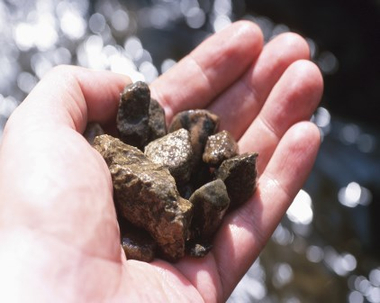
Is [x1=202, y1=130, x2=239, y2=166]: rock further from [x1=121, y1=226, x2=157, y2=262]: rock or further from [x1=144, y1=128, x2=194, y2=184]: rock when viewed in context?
[x1=121, y1=226, x2=157, y2=262]: rock

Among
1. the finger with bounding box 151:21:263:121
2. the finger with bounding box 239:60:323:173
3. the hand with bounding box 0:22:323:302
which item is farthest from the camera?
the finger with bounding box 151:21:263:121

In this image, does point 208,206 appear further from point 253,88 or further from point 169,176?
point 253,88

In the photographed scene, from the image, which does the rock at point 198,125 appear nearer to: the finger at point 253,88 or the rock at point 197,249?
the finger at point 253,88

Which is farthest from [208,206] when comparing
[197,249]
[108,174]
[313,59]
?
[313,59]

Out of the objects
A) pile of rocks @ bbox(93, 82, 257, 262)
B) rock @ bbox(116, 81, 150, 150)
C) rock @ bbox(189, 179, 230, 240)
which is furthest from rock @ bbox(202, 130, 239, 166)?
rock @ bbox(116, 81, 150, 150)

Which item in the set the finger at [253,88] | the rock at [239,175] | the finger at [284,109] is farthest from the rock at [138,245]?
the finger at [253,88]
